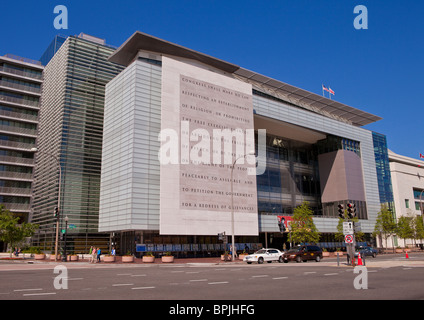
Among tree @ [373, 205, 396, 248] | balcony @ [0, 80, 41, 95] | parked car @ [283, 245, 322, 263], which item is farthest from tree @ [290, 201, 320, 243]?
balcony @ [0, 80, 41, 95]

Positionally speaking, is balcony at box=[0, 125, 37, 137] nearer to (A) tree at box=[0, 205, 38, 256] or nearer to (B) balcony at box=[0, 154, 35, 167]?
(B) balcony at box=[0, 154, 35, 167]

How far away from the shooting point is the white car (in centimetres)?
3915

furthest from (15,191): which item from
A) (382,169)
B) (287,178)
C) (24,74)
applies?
(382,169)

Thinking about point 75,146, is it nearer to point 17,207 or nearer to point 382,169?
point 17,207

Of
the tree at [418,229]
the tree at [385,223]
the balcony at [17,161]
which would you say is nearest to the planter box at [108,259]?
the balcony at [17,161]

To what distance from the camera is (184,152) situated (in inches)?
1987

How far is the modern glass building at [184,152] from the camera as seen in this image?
48562mm

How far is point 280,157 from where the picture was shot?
74.9 metres

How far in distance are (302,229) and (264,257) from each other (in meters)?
21.2

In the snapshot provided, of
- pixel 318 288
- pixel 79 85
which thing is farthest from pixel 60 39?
pixel 318 288

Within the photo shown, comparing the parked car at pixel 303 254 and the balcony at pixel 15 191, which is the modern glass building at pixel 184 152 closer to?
the parked car at pixel 303 254

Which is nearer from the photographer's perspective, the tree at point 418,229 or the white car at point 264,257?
the white car at point 264,257

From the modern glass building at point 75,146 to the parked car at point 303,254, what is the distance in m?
35.0
